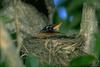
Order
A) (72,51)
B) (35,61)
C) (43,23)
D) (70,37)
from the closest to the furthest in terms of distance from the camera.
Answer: (35,61) → (72,51) → (70,37) → (43,23)

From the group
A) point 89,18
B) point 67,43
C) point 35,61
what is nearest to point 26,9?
point 67,43

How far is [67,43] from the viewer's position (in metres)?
3.66

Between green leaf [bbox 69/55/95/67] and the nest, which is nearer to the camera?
green leaf [bbox 69/55/95/67]

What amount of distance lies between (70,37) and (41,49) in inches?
17.3

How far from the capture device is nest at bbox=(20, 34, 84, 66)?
3.45 meters

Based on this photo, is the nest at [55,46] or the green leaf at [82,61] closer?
the green leaf at [82,61]

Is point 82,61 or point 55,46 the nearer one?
point 82,61

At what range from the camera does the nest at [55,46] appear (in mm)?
3452

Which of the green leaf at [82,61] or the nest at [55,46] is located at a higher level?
the green leaf at [82,61]

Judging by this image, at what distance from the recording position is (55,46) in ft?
11.7

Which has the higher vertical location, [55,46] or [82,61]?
[82,61]

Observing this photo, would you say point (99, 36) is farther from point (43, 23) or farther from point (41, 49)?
point (43, 23)

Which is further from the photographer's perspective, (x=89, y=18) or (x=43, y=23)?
(x=43, y=23)

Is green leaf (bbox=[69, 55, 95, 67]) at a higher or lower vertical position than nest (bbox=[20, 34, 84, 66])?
higher
